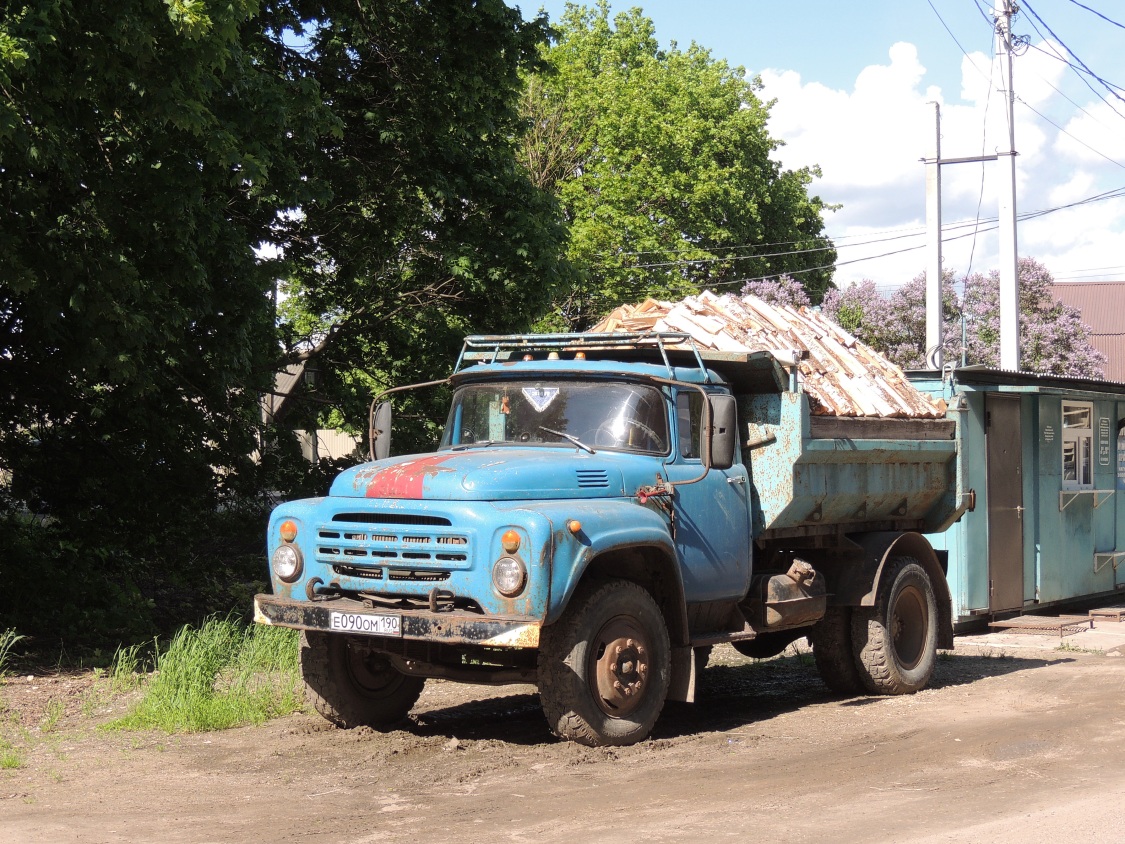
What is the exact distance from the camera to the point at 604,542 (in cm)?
749

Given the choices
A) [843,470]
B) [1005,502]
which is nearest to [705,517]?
[843,470]

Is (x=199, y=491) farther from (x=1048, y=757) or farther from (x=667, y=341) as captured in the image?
(x=1048, y=757)

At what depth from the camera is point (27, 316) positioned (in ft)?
42.5

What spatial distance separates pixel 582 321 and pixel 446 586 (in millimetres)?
29820

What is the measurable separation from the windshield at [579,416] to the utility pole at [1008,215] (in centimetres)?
1644

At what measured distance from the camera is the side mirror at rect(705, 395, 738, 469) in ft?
27.6

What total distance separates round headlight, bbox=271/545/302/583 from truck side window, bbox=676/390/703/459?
2534 mm

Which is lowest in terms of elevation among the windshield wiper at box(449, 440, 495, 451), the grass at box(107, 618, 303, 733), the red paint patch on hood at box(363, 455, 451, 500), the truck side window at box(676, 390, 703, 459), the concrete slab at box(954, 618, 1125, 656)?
the concrete slab at box(954, 618, 1125, 656)

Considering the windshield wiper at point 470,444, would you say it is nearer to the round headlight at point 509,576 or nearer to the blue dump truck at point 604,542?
the blue dump truck at point 604,542

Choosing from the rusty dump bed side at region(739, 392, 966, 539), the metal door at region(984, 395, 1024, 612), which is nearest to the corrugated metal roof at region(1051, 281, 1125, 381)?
the metal door at region(984, 395, 1024, 612)

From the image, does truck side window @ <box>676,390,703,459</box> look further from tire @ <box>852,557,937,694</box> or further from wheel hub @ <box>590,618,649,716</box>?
tire @ <box>852,557,937,694</box>

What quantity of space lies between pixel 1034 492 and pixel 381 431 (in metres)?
9.33

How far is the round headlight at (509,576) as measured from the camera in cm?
715

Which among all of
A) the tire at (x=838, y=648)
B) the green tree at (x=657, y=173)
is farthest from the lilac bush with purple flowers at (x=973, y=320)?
the tire at (x=838, y=648)
